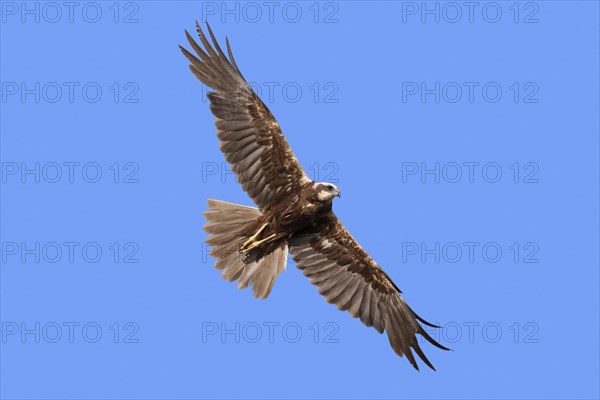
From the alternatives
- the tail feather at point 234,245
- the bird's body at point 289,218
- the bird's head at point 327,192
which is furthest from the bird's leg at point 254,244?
the bird's head at point 327,192

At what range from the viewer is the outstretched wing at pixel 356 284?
16.2m

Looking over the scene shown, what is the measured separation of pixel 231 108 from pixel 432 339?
4.17 m

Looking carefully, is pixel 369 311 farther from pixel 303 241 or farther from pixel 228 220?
pixel 228 220

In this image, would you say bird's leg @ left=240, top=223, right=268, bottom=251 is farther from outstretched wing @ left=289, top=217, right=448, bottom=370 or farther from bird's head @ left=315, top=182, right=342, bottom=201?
bird's head @ left=315, top=182, right=342, bottom=201

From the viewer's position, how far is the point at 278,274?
1611cm

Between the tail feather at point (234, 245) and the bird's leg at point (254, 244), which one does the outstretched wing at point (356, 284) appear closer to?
the bird's leg at point (254, 244)

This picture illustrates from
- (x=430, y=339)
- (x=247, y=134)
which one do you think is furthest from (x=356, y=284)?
(x=247, y=134)

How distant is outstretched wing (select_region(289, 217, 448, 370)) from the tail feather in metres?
0.57

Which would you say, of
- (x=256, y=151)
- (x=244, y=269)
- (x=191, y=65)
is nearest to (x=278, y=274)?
(x=244, y=269)

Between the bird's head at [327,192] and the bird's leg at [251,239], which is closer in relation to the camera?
the bird's head at [327,192]

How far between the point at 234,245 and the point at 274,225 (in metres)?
0.64

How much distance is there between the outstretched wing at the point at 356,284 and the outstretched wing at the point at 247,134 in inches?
33.9

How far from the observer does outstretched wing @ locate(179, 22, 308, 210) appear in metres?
15.8

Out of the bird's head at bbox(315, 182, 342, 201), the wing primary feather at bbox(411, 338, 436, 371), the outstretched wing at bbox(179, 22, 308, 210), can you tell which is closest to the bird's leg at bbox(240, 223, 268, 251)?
the outstretched wing at bbox(179, 22, 308, 210)
